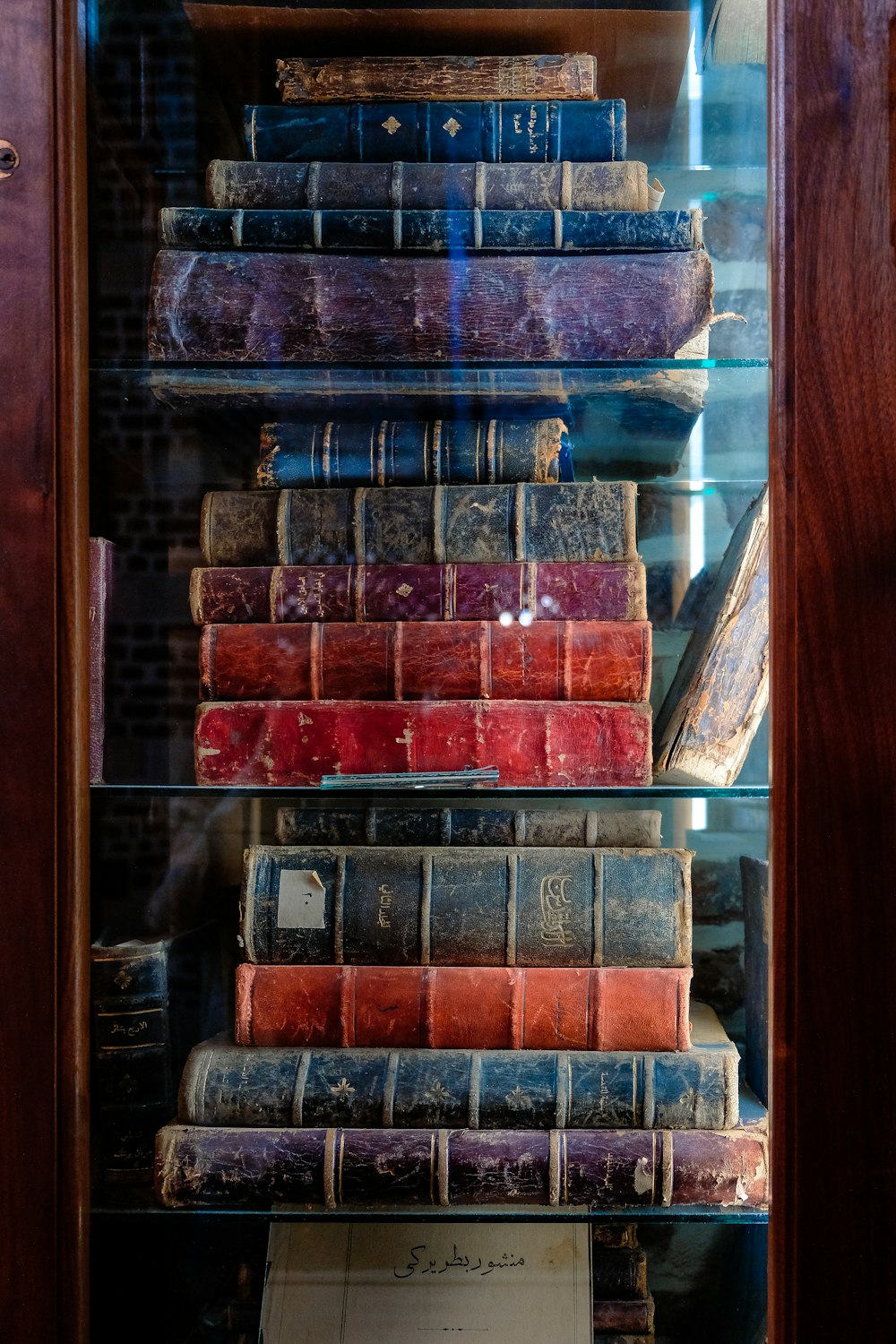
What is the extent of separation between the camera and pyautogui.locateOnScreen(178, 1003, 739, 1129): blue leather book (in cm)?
83

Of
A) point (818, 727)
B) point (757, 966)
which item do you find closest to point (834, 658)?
point (818, 727)

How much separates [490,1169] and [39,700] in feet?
1.86

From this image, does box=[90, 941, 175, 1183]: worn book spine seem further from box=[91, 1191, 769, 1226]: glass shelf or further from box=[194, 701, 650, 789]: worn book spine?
box=[194, 701, 650, 789]: worn book spine

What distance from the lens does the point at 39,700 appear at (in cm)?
76

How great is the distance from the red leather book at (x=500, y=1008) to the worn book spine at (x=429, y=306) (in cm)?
58

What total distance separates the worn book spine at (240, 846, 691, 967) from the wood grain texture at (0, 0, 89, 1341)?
0.19 metres

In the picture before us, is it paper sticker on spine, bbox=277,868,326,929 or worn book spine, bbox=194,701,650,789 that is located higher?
worn book spine, bbox=194,701,650,789

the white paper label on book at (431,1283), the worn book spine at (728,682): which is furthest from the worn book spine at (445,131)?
the white paper label on book at (431,1283)

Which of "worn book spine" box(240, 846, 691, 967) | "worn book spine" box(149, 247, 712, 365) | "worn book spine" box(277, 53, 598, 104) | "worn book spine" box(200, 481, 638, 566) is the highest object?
"worn book spine" box(277, 53, 598, 104)

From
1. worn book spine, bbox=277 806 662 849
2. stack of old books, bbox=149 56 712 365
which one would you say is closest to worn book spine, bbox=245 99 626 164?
stack of old books, bbox=149 56 712 365

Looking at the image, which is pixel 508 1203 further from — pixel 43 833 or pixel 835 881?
pixel 43 833

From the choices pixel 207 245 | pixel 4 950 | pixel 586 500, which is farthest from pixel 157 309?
pixel 4 950

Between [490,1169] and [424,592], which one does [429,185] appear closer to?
[424,592]

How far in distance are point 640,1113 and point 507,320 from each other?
2.42 feet
